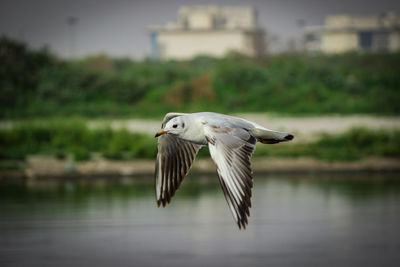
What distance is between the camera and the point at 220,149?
A: 597 centimetres

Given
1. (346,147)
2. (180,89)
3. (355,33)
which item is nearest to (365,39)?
(355,33)

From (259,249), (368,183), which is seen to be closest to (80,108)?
(368,183)

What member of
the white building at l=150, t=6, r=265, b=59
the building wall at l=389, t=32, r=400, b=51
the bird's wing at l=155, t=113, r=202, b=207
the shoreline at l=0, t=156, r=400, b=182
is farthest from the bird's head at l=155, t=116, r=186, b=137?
the building wall at l=389, t=32, r=400, b=51

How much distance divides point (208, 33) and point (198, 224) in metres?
50.1

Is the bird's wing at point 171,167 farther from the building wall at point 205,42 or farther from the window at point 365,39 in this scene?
the window at point 365,39

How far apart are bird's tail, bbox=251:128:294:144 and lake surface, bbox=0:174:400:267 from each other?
3.96 m

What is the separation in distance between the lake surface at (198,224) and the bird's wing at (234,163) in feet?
13.6

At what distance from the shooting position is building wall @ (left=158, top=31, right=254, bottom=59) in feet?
202

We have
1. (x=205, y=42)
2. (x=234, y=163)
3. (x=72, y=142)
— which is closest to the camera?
(x=234, y=163)

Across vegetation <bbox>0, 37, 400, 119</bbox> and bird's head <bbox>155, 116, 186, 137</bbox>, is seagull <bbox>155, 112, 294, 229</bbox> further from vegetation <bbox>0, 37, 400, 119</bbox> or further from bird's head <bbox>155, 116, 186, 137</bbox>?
vegetation <bbox>0, 37, 400, 119</bbox>

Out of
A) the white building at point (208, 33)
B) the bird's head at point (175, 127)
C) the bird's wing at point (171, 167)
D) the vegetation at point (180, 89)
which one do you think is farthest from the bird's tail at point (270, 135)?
the white building at point (208, 33)

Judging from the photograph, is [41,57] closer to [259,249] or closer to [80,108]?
[80,108]

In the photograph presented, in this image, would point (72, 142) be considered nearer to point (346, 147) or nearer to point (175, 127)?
point (346, 147)

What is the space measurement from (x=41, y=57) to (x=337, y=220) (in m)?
22.8
